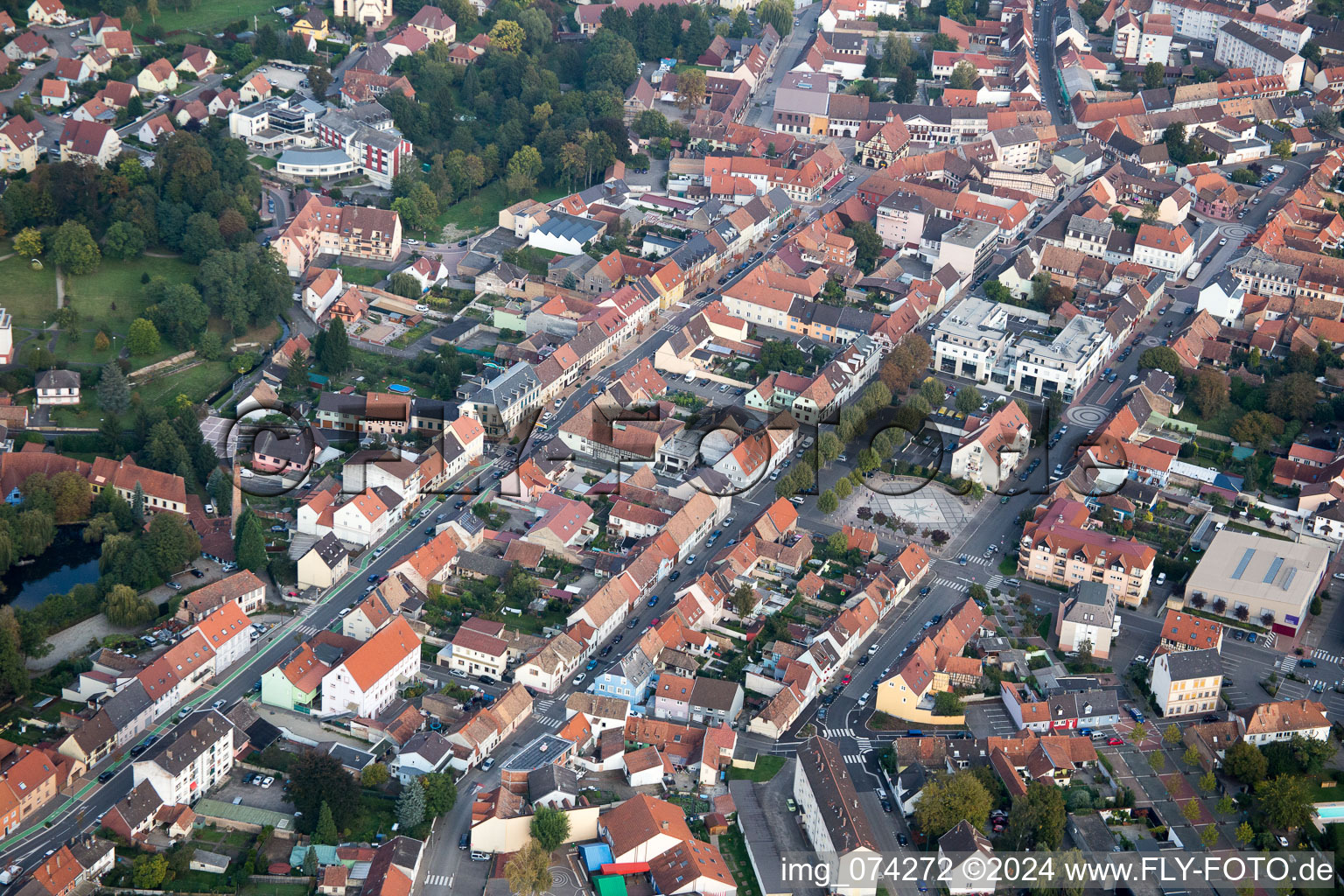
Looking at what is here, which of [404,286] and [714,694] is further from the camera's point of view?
[404,286]

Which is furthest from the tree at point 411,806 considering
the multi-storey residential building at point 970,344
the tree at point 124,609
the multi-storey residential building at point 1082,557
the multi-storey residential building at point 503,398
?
the multi-storey residential building at point 970,344

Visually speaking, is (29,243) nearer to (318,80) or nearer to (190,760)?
(318,80)

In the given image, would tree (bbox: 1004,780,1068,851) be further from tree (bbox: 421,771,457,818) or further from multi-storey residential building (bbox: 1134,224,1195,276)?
multi-storey residential building (bbox: 1134,224,1195,276)

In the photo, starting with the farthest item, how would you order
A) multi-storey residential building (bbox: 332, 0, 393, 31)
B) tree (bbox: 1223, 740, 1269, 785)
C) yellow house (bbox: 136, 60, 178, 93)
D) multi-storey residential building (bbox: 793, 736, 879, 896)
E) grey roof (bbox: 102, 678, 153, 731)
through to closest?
multi-storey residential building (bbox: 332, 0, 393, 31) → yellow house (bbox: 136, 60, 178, 93) → tree (bbox: 1223, 740, 1269, 785) → grey roof (bbox: 102, 678, 153, 731) → multi-storey residential building (bbox: 793, 736, 879, 896)

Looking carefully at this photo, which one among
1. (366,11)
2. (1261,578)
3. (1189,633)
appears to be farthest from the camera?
(366,11)

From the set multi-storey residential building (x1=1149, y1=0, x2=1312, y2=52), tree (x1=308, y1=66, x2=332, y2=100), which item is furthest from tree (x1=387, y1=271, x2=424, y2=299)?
multi-storey residential building (x1=1149, y1=0, x2=1312, y2=52)

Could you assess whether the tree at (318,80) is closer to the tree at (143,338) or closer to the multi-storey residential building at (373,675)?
the tree at (143,338)

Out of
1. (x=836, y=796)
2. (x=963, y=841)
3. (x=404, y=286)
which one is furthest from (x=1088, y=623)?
(x=404, y=286)

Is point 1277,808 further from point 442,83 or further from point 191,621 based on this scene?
point 442,83
